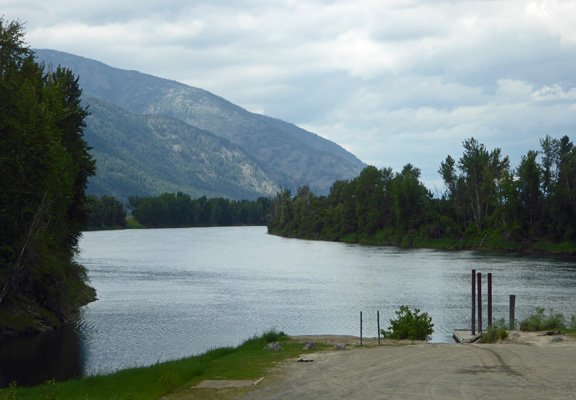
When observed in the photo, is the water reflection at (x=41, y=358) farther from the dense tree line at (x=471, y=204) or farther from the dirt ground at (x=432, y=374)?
the dense tree line at (x=471, y=204)

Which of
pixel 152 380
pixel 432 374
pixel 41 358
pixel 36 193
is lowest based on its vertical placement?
pixel 41 358

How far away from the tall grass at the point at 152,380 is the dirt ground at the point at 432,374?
2.00 metres

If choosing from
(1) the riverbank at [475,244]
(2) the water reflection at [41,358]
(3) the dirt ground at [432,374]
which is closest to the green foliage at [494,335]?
(3) the dirt ground at [432,374]

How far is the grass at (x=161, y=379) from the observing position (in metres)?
21.3

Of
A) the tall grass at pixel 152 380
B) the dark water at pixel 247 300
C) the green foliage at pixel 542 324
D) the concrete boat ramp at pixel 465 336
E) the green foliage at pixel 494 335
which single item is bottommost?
the dark water at pixel 247 300

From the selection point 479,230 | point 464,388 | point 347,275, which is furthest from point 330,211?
point 464,388

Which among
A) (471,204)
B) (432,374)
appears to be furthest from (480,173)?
(432,374)

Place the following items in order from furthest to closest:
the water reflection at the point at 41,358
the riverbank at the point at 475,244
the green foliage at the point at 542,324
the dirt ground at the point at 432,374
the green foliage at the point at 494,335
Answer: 1. the riverbank at the point at 475,244
2. the green foliage at the point at 542,324
3. the green foliage at the point at 494,335
4. the water reflection at the point at 41,358
5. the dirt ground at the point at 432,374

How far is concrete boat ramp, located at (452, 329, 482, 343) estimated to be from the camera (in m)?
36.2

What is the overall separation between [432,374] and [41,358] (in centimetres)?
2448

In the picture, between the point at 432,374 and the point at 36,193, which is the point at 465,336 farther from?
the point at 36,193

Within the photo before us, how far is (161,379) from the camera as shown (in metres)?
23.1

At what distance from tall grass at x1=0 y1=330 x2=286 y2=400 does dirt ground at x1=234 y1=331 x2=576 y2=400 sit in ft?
6.57

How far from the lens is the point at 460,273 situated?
83312mm
